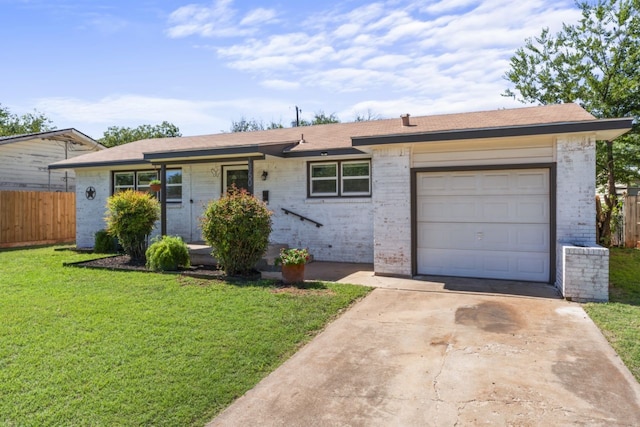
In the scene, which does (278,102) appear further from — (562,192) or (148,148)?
(562,192)

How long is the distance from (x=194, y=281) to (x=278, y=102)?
1047 inches

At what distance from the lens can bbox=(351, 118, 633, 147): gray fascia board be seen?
6746mm

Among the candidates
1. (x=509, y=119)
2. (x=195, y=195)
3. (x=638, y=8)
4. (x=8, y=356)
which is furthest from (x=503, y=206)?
(x=638, y=8)

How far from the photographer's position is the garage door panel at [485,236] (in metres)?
7.80

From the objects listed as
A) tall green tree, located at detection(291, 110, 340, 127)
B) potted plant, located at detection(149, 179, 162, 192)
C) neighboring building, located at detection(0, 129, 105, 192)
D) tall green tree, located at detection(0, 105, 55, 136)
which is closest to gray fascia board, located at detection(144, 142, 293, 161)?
potted plant, located at detection(149, 179, 162, 192)

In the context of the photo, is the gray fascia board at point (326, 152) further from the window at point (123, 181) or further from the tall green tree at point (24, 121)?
the tall green tree at point (24, 121)

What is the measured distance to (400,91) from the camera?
19.6 m

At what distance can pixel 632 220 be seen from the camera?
13.0 metres

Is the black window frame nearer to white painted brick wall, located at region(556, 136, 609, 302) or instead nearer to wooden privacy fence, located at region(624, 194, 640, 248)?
white painted brick wall, located at region(556, 136, 609, 302)

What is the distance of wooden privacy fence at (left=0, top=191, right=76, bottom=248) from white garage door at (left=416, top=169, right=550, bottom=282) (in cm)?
1447

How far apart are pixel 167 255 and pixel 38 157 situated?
44.9 ft

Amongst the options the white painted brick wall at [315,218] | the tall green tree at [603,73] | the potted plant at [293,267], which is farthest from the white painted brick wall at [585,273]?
the tall green tree at [603,73]

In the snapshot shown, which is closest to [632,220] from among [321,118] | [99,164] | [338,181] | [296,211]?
[338,181]

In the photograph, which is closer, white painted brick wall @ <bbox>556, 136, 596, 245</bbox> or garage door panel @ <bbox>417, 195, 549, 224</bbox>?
white painted brick wall @ <bbox>556, 136, 596, 245</bbox>
